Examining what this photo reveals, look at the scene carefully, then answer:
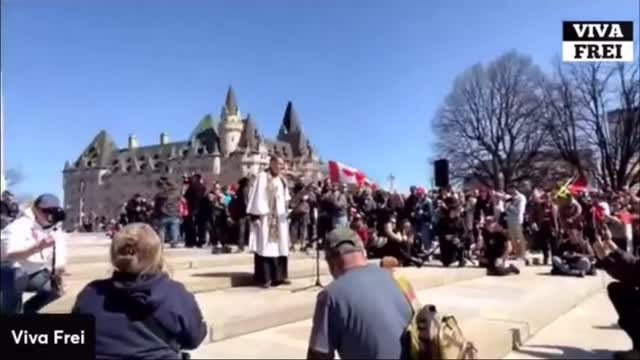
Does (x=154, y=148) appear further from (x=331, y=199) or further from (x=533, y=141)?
(x=331, y=199)

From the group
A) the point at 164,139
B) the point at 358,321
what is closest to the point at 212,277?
the point at 358,321

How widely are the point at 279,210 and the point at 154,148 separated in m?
53.8

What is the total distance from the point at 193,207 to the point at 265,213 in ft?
12.0

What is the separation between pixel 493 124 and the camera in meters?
21.1

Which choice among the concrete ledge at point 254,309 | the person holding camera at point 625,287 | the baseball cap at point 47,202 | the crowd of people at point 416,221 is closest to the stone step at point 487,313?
the concrete ledge at point 254,309

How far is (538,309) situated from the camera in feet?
13.5

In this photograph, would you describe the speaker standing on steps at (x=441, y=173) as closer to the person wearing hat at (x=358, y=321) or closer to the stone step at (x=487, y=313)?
the stone step at (x=487, y=313)

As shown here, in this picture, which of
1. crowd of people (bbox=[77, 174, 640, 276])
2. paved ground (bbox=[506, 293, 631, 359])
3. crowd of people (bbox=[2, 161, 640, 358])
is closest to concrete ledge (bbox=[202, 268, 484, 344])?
crowd of people (bbox=[2, 161, 640, 358])

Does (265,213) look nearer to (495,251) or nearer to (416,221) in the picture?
(495,251)

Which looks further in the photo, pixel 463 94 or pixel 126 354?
pixel 463 94

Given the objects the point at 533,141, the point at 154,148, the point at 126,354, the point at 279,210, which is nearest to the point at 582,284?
the point at 279,210

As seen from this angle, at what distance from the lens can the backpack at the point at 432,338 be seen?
5.05 ft

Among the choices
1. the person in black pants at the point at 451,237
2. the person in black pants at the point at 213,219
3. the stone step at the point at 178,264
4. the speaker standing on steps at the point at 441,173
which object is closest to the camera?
the stone step at the point at 178,264

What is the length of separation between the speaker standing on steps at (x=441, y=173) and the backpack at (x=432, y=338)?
18.1 ft
